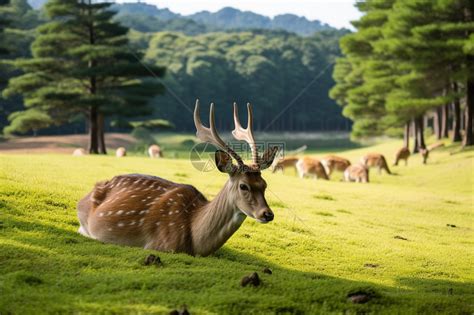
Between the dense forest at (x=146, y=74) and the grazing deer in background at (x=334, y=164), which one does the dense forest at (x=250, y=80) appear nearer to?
the dense forest at (x=146, y=74)

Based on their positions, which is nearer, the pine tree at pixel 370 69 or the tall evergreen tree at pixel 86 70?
the tall evergreen tree at pixel 86 70

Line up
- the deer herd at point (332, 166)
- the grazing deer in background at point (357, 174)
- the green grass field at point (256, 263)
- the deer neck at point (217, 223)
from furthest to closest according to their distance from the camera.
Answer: the deer herd at point (332, 166)
the grazing deer in background at point (357, 174)
the deer neck at point (217, 223)
the green grass field at point (256, 263)

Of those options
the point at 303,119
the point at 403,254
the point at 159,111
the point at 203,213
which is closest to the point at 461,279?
the point at 403,254

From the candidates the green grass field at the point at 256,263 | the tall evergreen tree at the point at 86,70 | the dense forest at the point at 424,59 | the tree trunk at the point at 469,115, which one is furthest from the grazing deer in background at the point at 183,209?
the tree trunk at the point at 469,115

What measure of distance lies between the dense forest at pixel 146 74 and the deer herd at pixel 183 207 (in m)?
18.8

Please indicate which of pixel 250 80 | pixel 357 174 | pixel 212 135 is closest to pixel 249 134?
pixel 212 135

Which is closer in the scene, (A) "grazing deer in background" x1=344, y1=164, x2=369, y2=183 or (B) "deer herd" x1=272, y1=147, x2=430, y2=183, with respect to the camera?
(A) "grazing deer in background" x1=344, y1=164, x2=369, y2=183

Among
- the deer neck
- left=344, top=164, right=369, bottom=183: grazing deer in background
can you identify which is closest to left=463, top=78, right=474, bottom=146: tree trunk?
left=344, top=164, right=369, bottom=183: grazing deer in background

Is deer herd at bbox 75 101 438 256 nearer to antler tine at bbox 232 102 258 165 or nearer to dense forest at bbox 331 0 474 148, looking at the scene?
antler tine at bbox 232 102 258 165

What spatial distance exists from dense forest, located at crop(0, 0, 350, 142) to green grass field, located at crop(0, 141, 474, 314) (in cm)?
1442

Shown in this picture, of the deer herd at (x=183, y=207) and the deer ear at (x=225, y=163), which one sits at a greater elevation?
the deer ear at (x=225, y=163)

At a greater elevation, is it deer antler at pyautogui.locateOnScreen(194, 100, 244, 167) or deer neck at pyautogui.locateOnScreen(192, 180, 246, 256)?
deer antler at pyautogui.locateOnScreen(194, 100, 244, 167)

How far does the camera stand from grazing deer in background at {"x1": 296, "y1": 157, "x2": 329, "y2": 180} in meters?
19.4

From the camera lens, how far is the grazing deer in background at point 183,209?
17.2 ft
